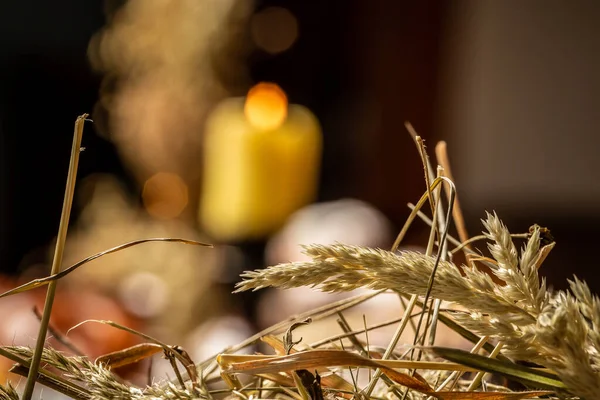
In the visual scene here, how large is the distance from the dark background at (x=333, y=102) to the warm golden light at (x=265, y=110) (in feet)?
2.07

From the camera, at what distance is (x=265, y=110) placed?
129 centimetres

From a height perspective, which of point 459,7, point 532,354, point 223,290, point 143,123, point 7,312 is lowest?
point 223,290

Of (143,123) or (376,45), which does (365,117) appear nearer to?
(376,45)

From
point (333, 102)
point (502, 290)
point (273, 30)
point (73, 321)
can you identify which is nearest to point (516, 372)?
point (502, 290)

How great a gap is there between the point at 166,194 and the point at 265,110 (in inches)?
11.0

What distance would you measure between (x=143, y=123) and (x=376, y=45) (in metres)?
1.17

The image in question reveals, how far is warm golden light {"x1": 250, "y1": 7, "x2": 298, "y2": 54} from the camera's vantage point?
197 cm

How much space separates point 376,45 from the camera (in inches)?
91.2

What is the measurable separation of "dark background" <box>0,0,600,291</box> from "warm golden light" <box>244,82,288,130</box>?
2.07ft

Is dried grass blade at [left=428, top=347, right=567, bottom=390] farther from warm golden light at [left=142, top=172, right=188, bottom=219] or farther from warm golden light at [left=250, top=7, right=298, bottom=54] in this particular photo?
warm golden light at [left=250, top=7, right=298, bottom=54]

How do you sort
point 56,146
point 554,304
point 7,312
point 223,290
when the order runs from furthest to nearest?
point 56,146 < point 223,290 < point 7,312 < point 554,304

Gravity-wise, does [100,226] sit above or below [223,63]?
below

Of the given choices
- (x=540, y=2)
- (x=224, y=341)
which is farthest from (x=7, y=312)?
(x=540, y=2)

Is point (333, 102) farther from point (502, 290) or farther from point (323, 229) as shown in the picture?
point (502, 290)
